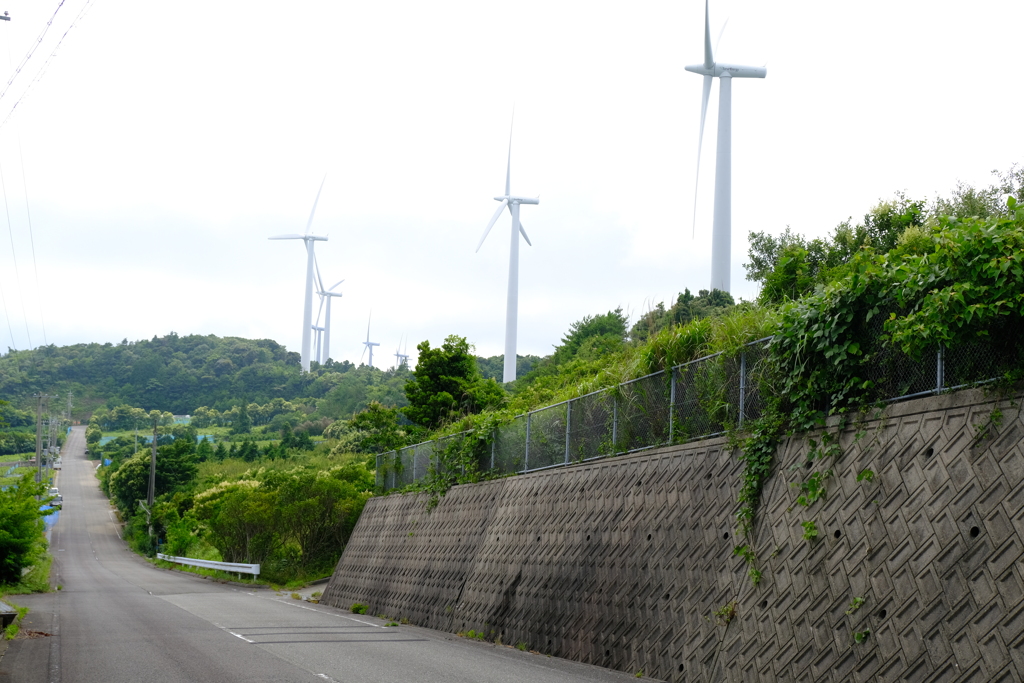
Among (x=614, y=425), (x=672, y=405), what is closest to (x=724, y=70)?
(x=614, y=425)

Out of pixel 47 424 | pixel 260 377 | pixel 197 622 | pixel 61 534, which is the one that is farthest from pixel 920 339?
pixel 260 377

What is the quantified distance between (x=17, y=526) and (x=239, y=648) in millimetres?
16999

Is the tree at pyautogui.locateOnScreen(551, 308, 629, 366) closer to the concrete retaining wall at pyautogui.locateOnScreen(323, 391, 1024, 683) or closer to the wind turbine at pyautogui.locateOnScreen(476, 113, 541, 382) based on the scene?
the wind turbine at pyautogui.locateOnScreen(476, 113, 541, 382)

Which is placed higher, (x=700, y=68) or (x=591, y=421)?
(x=700, y=68)

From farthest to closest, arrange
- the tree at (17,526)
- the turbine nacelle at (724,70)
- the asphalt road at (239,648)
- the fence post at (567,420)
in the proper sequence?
the turbine nacelle at (724,70)
the tree at (17,526)
the fence post at (567,420)
the asphalt road at (239,648)

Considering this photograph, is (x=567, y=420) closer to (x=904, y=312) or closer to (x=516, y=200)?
(x=904, y=312)

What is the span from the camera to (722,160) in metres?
41.7

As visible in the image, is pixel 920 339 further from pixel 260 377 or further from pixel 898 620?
pixel 260 377

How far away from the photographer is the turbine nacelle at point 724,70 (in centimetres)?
4228

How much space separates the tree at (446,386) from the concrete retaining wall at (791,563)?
18.9 metres

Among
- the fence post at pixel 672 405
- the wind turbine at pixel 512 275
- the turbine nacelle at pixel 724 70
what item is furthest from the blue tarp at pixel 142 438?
the fence post at pixel 672 405

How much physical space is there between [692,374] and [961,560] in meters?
6.37

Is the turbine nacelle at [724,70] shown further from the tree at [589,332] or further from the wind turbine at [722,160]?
the tree at [589,332]

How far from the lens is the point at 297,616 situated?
21797 mm
